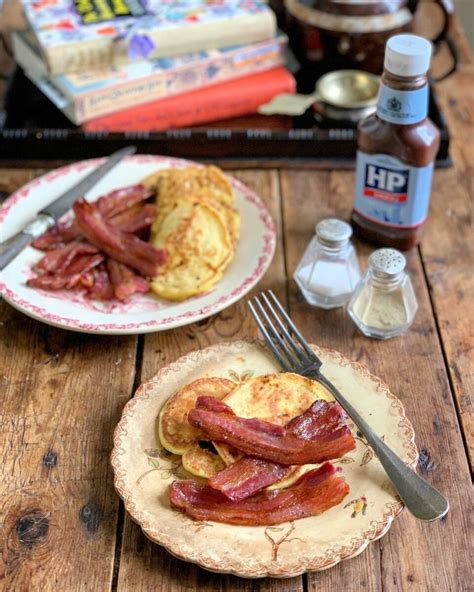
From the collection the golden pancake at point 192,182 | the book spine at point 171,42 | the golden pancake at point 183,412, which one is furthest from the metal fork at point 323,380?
the book spine at point 171,42

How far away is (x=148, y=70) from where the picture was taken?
5.88ft

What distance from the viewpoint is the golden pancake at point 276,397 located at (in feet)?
3.61

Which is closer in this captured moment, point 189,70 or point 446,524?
point 446,524

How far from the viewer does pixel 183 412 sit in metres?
1.11

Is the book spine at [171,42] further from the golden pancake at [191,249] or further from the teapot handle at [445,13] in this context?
the golden pancake at [191,249]

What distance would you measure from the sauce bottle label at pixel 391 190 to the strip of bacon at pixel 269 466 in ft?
1.57

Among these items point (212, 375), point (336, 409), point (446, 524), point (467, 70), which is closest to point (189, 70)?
point (467, 70)

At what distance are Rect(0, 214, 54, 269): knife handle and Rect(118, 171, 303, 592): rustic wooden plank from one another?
0.90 feet

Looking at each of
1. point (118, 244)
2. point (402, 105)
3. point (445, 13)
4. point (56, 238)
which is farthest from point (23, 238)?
point (445, 13)

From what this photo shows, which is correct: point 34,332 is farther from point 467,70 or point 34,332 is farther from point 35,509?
point 467,70

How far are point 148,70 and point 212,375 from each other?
2.82ft

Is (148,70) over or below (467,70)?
over

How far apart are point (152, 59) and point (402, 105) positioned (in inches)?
27.0

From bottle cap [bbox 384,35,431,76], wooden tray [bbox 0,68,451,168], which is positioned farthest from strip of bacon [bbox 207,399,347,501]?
wooden tray [bbox 0,68,451,168]
